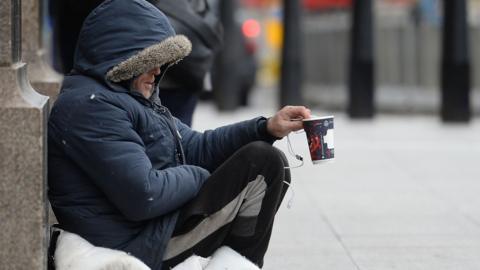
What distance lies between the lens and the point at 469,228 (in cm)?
614

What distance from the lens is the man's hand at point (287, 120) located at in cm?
409

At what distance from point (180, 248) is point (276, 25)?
27769mm

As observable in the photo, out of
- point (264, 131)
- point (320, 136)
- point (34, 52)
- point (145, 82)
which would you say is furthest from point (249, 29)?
point (320, 136)

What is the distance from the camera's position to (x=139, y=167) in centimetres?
381

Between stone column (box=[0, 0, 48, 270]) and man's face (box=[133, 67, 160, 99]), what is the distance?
37cm

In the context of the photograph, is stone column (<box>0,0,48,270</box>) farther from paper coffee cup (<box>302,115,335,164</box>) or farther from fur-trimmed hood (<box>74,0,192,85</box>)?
paper coffee cup (<box>302,115,335,164</box>)

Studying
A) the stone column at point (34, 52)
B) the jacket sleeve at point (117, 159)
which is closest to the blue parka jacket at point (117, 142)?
the jacket sleeve at point (117, 159)

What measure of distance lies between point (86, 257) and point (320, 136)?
0.93 m

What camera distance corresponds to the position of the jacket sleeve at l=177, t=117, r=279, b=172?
14.1 feet

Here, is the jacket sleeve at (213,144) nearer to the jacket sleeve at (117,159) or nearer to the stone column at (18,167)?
the jacket sleeve at (117,159)

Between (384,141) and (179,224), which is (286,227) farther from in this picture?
(384,141)

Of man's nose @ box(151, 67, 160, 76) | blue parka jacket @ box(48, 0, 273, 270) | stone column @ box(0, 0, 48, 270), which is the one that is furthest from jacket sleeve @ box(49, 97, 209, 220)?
man's nose @ box(151, 67, 160, 76)

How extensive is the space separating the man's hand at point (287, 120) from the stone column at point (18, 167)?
85 centimetres

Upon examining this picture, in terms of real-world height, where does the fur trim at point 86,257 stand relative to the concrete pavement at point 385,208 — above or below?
above
